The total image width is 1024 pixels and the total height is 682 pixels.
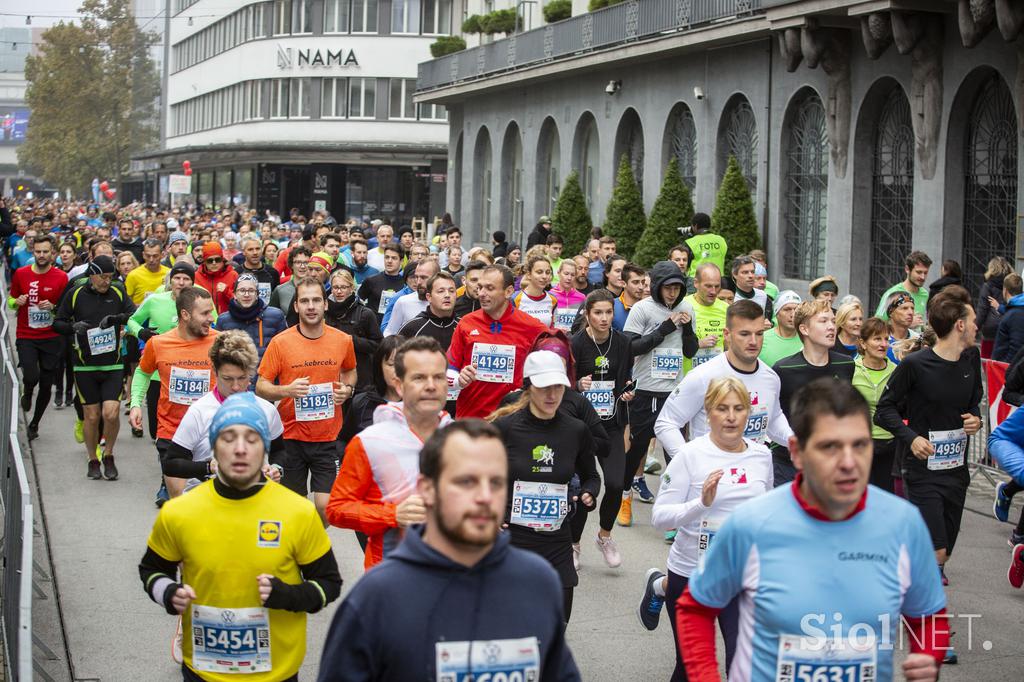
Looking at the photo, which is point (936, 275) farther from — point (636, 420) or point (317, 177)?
point (317, 177)

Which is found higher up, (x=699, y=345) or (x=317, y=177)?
(x=317, y=177)

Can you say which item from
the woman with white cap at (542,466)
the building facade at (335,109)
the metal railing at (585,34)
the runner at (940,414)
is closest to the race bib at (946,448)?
the runner at (940,414)

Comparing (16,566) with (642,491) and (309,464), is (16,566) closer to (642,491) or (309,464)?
(309,464)

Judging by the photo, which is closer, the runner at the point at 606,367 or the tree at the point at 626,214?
the runner at the point at 606,367

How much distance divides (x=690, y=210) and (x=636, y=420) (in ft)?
56.5

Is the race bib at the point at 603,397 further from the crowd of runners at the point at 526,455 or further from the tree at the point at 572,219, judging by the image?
the tree at the point at 572,219

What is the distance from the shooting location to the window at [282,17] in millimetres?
68375

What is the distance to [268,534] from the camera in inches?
212

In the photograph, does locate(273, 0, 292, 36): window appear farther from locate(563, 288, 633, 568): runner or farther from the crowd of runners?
locate(563, 288, 633, 568): runner

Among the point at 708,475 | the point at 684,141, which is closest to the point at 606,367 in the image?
the point at 708,475

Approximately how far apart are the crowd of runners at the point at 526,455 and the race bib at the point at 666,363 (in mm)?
18

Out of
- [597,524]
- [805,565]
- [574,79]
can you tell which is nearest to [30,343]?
[597,524]

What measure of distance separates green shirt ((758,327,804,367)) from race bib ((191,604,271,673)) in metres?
5.73

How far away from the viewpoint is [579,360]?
10.7 meters
